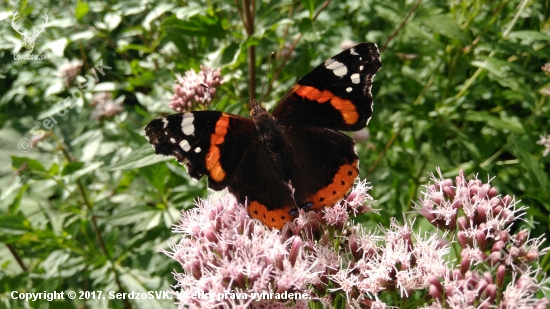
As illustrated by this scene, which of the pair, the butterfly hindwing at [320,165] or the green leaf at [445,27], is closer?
the butterfly hindwing at [320,165]

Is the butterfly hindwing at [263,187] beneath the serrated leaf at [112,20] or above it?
beneath

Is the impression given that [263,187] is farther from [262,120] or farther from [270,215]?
[262,120]

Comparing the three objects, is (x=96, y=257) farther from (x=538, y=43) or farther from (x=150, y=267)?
(x=538, y=43)

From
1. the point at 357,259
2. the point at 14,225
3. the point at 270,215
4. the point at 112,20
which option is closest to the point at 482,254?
the point at 357,259

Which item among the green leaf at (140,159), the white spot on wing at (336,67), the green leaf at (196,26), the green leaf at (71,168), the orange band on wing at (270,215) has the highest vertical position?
the white spot on wing at (336,67)

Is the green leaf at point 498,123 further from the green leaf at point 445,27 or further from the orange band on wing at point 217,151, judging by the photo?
the orange band on wing at point 217,151

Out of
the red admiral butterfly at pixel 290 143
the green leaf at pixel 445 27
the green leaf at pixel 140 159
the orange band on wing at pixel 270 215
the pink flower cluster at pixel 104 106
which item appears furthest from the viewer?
the pink flower cluster at pixel 104 106

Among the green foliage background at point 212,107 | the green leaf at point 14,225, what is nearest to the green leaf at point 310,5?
the green foliage background at point 212,107

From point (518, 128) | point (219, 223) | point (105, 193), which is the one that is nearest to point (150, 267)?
point (105, 193)

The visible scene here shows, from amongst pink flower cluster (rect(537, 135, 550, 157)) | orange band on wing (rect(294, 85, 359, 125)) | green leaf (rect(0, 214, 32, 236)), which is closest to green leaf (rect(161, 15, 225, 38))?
orange band on wing (rect(294, 85, 359, 125))
